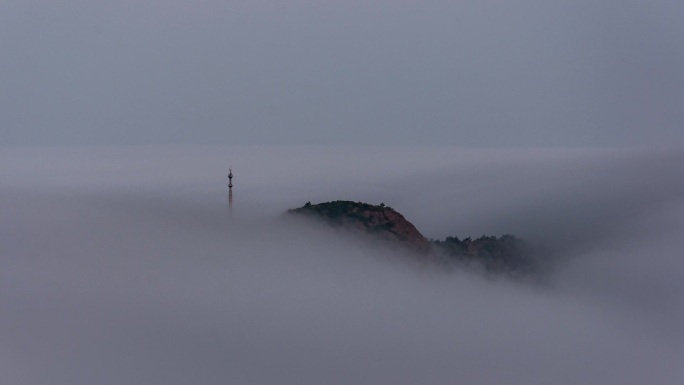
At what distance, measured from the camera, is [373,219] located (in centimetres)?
6956

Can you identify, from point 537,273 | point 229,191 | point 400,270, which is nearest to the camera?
point 229,191

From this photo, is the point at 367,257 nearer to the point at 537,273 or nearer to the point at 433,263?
the point at 433,263

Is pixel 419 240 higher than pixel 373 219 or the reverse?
the reverse

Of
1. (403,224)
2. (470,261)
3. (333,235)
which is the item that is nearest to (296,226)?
(333,235)

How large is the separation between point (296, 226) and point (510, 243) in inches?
Result: 741

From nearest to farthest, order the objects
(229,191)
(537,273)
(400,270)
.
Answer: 1. (229,191)
2. (400,270)
3. (537,273)

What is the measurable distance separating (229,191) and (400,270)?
1736cm

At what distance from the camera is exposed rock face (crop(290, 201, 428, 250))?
6956 centimetres

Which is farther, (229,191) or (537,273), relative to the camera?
(537,273)

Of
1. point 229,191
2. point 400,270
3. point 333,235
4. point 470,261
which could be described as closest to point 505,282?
point 470,261

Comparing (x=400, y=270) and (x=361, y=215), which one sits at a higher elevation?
(x=361, y=215)

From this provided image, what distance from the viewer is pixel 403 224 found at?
2771 inches

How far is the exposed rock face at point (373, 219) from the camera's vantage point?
228 ft

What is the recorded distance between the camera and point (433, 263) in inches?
2766
